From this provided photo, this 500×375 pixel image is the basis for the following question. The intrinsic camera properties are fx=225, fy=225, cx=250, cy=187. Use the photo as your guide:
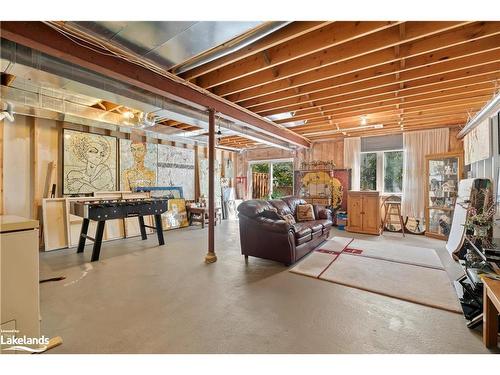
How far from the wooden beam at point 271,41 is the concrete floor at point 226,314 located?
2.64m

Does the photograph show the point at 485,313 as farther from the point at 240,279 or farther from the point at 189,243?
the point at 189,243

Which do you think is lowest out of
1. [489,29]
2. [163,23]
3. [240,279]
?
[240,279]

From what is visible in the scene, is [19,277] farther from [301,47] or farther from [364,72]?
[364,72]

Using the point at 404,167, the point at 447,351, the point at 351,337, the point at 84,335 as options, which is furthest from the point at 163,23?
the point at 404,167

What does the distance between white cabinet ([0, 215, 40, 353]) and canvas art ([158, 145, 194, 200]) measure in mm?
4682

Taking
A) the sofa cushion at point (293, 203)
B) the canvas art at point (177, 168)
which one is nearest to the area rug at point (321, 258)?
the sofa cushion at point (293, 203)

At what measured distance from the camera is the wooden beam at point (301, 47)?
2.13 metres

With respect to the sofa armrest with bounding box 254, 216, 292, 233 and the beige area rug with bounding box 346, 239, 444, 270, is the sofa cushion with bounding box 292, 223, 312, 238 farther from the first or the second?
the beige area rug with bounding box 346, 239, 444, 270

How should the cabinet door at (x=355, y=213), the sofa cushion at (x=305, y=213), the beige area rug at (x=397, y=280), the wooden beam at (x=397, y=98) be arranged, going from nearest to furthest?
the beige area rug at (x=397, y=280), the wooden beam at (x=397, y=98), the sofa cushion at (x=305, y=213), the cabinet door at (x=355, y=213)

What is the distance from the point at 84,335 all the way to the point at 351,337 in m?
2.14

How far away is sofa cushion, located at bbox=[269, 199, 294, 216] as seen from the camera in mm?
4453

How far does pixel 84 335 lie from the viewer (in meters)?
1.80

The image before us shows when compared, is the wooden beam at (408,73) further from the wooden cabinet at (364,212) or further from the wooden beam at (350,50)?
the wooden cabinet at (364,212)

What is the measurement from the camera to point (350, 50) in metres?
2.50
